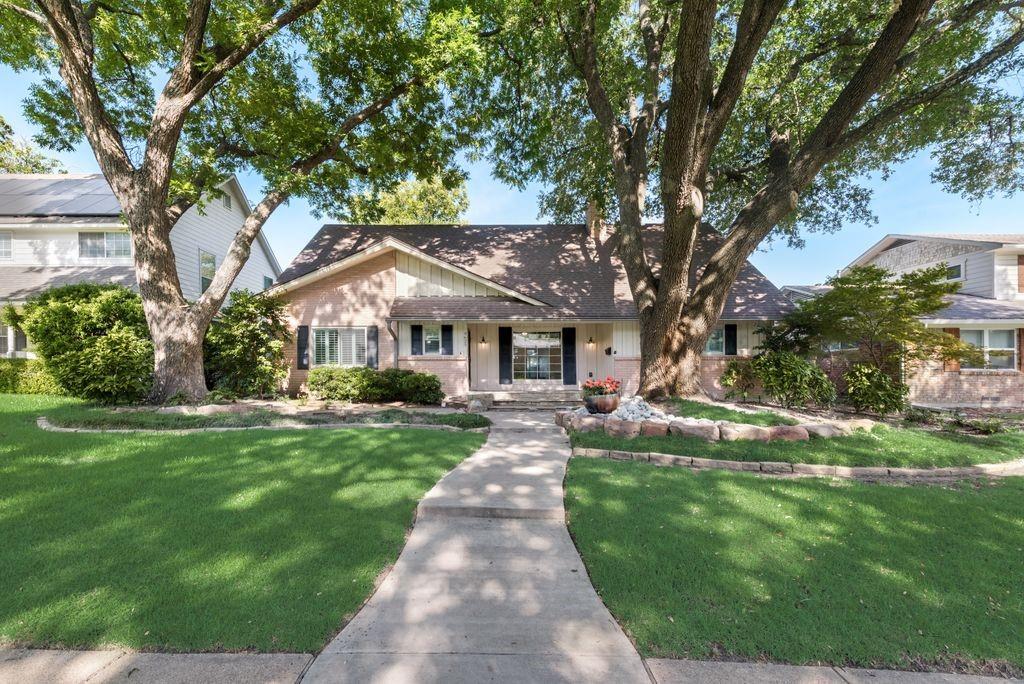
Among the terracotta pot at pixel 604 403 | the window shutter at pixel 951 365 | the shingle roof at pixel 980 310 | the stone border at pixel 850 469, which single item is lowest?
the stone border at pixel 850 469

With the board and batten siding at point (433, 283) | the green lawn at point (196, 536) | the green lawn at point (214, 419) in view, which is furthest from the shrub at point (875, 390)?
the green lawn at point (196, 536)

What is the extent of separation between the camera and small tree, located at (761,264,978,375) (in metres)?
9.24

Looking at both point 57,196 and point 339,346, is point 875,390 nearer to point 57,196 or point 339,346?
point 339,346

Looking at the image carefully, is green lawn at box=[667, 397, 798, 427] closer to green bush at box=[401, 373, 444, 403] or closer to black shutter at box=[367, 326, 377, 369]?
green bush at box=[401, 373, 444, 403]

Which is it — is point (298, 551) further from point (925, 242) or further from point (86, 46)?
point (925, 242)

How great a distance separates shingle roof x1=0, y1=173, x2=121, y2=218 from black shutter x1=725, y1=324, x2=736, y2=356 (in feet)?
69.4

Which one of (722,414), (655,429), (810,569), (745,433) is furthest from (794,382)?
(810,569)

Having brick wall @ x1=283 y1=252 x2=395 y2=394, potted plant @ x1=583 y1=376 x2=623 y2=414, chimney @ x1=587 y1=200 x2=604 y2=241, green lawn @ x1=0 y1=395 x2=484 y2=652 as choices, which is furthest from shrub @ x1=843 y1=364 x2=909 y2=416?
brick wall @ x1=283 y1=252 x2=395 y2=394

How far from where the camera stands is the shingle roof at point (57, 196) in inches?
Result: 573

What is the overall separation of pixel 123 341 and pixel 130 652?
10745mm

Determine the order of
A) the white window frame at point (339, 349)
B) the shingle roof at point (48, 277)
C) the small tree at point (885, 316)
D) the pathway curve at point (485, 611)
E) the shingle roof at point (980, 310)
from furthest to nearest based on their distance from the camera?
the shingle roof at point (48, 277) < the white window frame at point (339, 349) < the shingle roof at point (980, 310) < the small tree at point (885, 316) < the pathway curve at point (485, 611)

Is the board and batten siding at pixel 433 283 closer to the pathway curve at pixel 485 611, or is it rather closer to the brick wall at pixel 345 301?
the brick wall at pixel 345 301

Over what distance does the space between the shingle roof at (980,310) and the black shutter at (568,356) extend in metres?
10.6

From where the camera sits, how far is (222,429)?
7.67m
